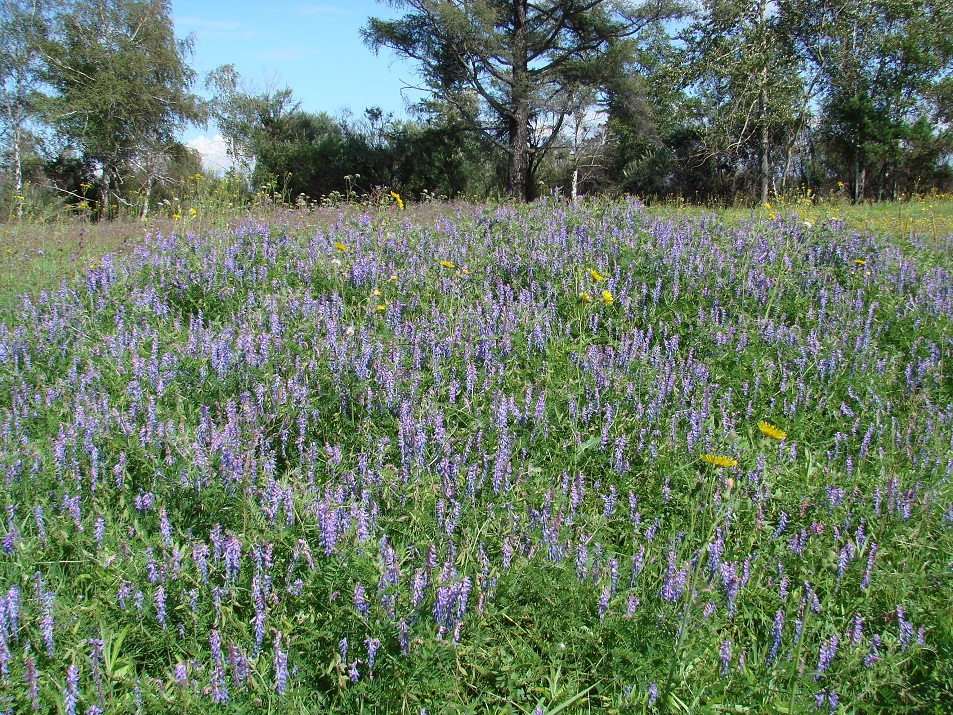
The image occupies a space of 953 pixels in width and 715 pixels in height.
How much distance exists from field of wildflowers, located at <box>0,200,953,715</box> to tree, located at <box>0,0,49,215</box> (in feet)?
125

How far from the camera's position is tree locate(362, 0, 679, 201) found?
953 inches

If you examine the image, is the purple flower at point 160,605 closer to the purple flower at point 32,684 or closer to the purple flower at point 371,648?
the purple flower at point 32,684

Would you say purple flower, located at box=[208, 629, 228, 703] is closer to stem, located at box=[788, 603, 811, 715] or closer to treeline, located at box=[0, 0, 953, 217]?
stem, located at box=[788, 603, 811, 715]

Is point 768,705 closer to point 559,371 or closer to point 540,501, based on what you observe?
point 540,501

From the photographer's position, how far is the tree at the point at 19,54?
33281mm

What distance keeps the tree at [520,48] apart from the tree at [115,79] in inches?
638

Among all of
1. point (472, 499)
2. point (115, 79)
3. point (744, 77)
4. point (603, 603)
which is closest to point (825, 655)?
point (603, 603)

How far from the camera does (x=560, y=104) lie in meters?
24.9

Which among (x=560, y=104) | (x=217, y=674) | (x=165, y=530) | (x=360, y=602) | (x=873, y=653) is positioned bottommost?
(x=873, y=653)

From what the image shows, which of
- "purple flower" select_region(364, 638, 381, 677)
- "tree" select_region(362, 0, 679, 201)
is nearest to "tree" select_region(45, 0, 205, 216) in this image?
"tree" select_region(362, 0, 679, 201)

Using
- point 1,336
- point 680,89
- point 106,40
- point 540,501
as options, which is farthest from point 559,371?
point 106,40

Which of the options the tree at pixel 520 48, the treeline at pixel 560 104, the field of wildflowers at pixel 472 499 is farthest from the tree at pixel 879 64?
the field of wildflowers at pixel 472 499

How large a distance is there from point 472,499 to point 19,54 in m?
42.5

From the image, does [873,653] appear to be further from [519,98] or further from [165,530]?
[519,98]
